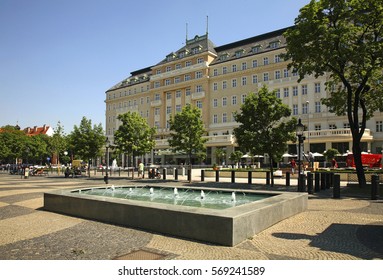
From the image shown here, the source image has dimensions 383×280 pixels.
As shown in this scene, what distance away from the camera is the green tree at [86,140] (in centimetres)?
3778

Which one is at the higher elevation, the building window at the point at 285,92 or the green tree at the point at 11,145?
the building window at the point at 285,92

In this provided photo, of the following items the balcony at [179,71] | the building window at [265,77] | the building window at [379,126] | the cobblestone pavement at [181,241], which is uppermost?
the balcony at [179,71]

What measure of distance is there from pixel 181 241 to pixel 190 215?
0.63 metres

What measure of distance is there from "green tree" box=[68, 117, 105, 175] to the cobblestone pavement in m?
28.6

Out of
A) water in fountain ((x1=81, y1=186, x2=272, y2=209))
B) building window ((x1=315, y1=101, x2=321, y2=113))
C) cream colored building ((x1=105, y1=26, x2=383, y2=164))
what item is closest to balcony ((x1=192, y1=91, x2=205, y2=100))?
cream colored building ((x1=105, y1=26, x2=383, y2=164))

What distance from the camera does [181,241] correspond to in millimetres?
7113

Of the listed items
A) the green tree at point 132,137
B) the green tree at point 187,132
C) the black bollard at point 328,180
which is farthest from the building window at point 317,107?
the black bollard at point 328,180

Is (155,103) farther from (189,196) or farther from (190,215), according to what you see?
(190,215)

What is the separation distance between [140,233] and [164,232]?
2.05ft

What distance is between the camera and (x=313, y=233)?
309 inches

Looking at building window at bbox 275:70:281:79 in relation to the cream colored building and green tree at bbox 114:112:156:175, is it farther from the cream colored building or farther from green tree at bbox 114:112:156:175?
green tree at bbox 114:112:156:175

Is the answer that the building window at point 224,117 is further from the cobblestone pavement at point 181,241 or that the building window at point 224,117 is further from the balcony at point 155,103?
the cobblestone pavement at point 181,241

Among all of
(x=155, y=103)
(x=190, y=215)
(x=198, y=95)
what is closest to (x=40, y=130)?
(x=155, y=103)

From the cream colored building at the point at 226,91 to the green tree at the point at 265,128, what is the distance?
22795 mm
